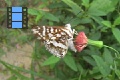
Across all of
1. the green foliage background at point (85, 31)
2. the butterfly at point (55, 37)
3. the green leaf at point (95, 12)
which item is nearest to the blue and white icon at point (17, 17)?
the green foliage background at point (85, 31)

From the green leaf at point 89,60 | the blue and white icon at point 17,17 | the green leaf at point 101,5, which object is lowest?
the green leaf at point 89,60

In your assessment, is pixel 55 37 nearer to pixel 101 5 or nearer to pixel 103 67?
pixel 103 67

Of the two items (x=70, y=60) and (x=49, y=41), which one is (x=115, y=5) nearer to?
(x=70, y=60)

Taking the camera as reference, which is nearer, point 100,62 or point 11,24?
point 100,62

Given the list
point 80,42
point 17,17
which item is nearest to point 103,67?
point 80,42

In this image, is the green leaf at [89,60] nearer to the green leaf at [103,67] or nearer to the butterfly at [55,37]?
the green leaf at [103,67]

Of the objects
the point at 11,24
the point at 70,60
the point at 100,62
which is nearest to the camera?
the point at 100,62

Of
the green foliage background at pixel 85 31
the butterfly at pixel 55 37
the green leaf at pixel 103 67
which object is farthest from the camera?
the green foliage background at pixel 85 31

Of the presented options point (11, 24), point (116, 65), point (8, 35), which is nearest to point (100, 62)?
point (116, 65)

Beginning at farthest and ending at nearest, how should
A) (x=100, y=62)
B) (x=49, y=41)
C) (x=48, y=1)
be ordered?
(x=48, y=1) < (x=100, y=62) < (x=49, y=41)
